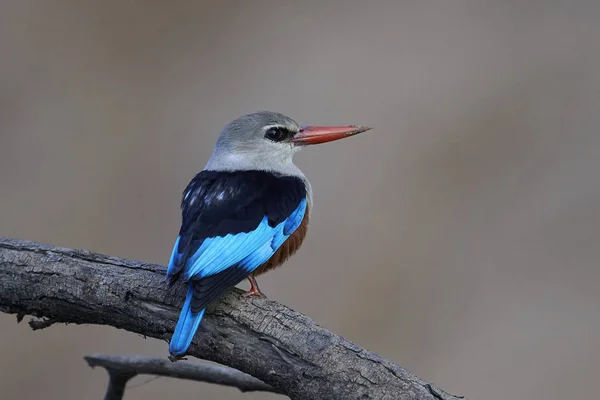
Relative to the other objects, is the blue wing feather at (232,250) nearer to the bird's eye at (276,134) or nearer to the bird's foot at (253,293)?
the bird's foot at (253,293)

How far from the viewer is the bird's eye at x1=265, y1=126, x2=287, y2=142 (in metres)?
2.27

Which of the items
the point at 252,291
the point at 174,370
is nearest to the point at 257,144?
the point at 252,291

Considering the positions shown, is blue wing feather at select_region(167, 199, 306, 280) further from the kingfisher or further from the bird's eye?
the bird's eye

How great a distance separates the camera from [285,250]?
2.02 meters

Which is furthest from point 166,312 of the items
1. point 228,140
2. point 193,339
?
point 228,140

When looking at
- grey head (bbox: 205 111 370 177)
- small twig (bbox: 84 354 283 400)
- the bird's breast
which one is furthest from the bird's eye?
small twig (bbox: 84 354 283 400)

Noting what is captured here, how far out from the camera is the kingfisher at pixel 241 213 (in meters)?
1.69

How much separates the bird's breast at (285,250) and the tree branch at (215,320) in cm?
19

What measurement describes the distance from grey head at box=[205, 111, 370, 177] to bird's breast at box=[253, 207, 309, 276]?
0.22 metres

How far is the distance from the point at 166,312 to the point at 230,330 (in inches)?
6.8

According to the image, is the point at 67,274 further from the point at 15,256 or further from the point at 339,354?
the point at 339,354

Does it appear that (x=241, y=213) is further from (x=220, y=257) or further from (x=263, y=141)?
(x=263, y=141)

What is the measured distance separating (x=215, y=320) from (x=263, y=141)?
72 cm

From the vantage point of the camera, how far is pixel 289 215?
77.2 inches
